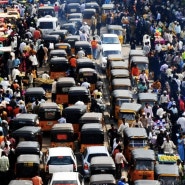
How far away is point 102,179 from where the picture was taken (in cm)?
3594

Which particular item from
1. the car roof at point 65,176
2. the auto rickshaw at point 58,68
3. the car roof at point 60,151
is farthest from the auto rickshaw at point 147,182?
the auto rickshaw at point 58,68

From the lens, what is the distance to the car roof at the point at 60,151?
3900cm

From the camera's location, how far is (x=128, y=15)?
73.6 metres

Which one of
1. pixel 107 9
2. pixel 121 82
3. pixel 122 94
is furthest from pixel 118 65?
pixel 107 9

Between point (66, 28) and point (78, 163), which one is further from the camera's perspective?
point (66, 28)

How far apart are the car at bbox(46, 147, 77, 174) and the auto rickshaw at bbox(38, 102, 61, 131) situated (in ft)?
19.3

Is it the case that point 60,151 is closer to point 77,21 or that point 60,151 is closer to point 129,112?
point 129,112

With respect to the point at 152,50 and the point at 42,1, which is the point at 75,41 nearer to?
the point at 152,50

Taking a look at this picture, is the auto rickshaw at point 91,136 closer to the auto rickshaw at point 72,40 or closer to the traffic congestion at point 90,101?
the traffic congestion at point 90,101

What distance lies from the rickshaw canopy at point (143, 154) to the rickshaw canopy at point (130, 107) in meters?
5.55

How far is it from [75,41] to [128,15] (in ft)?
43.8

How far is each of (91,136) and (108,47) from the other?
64.0 ft

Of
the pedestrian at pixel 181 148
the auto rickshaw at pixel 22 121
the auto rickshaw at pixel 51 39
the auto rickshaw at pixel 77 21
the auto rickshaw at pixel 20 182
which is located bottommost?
the pedestrian at pixel 181 148

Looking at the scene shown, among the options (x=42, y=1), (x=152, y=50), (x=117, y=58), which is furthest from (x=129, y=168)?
(x=42, y=1)
